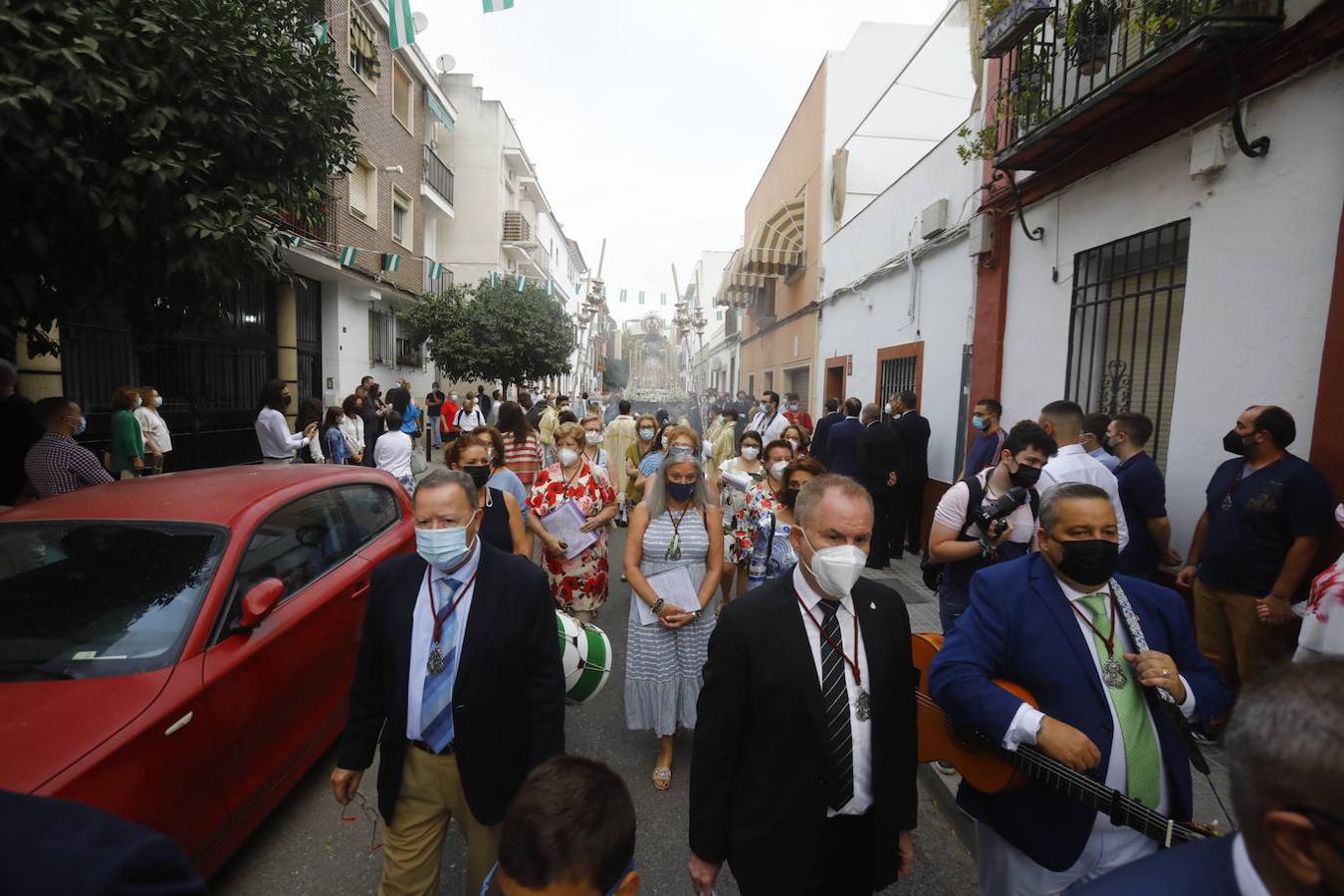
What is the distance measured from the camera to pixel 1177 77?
15.4 ft

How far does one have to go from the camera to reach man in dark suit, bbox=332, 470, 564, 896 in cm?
220

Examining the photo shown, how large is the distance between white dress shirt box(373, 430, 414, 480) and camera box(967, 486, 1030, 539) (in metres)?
6.29

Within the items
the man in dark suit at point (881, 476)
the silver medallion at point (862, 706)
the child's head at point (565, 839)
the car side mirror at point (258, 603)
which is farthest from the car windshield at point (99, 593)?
the man in dark suit at point (881, 476)

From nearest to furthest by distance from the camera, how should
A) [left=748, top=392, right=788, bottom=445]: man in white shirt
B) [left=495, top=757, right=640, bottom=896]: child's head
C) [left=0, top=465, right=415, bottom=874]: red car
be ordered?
[left=495, top=757, right=640, bottom=896]: child's head
[left=0, top=465, right=415, bottom=874]: red car
[left=748, top=392, right=788, bottom=445]: man in white shirt

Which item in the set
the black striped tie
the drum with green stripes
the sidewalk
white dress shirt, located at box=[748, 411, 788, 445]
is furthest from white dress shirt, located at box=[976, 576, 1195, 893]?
white dress shirt, located at box=[748, 411, 788, 445]

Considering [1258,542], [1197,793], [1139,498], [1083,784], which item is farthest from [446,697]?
[1139,498]

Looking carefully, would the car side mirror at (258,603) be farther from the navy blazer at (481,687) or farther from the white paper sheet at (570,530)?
the white paper sheet at (570,530)

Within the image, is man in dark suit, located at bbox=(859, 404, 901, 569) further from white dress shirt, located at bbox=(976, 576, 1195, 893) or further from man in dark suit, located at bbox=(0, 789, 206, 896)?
man in dark suit, located at bbox=(0, 789, 206, 896)

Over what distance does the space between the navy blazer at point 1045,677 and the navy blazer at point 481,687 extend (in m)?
1.27

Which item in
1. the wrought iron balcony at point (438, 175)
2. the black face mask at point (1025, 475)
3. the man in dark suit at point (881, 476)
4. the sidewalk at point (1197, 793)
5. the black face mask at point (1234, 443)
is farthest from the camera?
the wrought iron balcony at point (438, 175)

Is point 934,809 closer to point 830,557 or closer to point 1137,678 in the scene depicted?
point 1137,678

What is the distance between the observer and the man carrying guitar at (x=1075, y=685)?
6.21ft

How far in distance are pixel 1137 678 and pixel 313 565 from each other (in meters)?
3.52

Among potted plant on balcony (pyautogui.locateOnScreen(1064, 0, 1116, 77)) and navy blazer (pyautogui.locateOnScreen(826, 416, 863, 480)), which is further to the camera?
navy blazer (pyautogui.locateOnScreen(826, 416, 863, 480))
